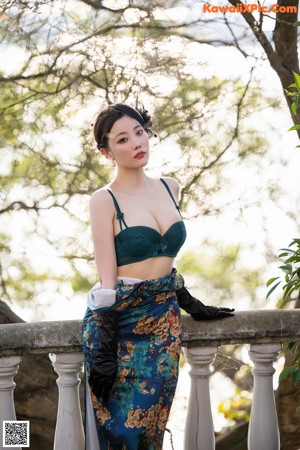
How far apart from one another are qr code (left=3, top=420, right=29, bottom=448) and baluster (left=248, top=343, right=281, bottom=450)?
0.89 m

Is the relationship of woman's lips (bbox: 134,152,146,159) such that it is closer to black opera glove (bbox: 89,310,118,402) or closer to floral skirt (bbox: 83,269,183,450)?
floral skirt (bbox: 83,269,183,450)

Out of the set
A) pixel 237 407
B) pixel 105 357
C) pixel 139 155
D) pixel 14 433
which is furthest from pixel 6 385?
pixel 237 407

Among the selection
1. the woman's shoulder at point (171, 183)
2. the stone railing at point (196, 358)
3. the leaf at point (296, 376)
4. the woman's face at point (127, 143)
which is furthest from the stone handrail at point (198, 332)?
the woman's face at point (127, 143)

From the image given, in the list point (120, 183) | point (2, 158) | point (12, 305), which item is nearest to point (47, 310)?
point (12, 305)

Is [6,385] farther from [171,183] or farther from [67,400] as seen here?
[171,183]

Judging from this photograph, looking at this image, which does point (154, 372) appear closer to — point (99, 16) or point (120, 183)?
point (120, 183)

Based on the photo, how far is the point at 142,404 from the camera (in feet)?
9.36

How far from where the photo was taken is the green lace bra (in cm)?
284

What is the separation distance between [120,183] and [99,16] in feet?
8.74

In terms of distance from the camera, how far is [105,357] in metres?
2.79

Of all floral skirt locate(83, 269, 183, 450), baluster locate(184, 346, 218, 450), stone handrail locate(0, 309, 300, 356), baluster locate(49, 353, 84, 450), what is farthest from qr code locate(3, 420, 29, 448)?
baluster locate(184, 346, 218, 450)

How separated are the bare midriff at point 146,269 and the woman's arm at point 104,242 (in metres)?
0.05

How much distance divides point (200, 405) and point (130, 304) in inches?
23.4

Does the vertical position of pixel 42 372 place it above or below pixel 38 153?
below
